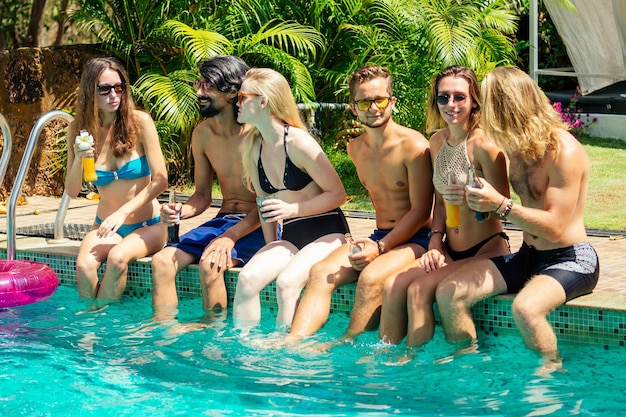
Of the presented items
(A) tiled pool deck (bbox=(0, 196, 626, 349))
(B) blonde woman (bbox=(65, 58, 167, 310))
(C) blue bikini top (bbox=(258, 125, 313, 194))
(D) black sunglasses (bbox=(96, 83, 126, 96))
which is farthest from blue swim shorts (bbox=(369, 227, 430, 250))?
(D) black sunglasses (bbox=(96, 83, 126, 96))

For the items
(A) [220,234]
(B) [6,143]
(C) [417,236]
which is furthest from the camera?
(B) [6,143]

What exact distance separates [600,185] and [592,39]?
14.3 ft

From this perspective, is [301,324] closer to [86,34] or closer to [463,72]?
[463,72]

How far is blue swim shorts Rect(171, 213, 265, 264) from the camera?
631cm

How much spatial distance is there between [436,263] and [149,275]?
2.26 m

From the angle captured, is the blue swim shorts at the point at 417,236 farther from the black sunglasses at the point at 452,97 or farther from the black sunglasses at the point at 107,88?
the black sunglasses at the point at 107,88

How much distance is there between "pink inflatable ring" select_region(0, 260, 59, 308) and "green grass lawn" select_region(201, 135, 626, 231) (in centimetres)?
388

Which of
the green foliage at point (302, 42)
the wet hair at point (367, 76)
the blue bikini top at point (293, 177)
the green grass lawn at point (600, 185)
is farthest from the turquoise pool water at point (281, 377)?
the green foliage at point (302, 42)

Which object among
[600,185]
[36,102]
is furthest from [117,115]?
[600,185]

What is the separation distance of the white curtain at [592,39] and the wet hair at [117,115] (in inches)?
330

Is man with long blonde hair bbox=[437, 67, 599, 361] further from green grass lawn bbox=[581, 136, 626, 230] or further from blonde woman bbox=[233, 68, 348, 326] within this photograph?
green grass lawn bbox=[581, 136, 626, 230]

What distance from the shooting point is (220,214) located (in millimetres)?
6648

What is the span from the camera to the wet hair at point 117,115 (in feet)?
21.2

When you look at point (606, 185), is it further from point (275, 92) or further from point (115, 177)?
point (115, 177)
